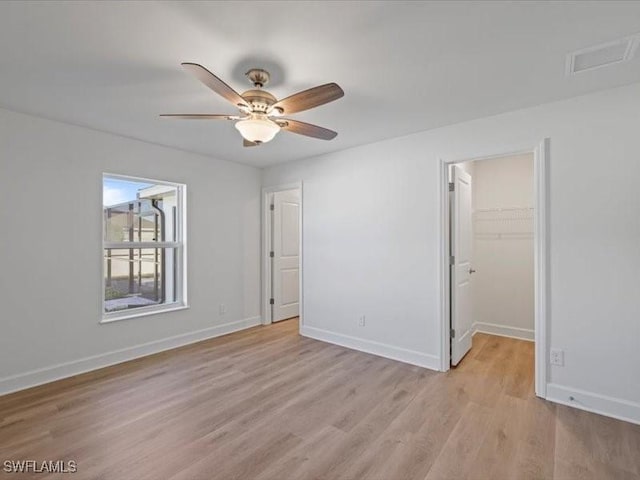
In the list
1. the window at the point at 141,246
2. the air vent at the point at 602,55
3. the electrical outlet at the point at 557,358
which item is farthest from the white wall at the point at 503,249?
the window at the point at 141,246

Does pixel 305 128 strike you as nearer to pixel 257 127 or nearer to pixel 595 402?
pixel 257 127

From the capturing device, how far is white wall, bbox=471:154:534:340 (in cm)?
409

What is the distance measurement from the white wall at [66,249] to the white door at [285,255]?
114cm

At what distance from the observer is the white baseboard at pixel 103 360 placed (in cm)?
274

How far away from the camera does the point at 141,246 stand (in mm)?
3674

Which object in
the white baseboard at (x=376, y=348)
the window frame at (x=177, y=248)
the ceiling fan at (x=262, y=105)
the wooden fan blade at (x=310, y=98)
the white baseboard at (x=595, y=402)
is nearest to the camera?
the wooden fan blade at (x=310, y=98)

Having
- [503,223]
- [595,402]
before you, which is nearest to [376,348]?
[595,402]

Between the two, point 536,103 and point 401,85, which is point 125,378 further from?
point 536,103

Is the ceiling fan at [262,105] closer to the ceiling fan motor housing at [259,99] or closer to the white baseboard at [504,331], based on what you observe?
the ceiling fan motor housing at [259,99]

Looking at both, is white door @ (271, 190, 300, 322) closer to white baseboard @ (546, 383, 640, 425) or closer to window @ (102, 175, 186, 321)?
window @ (102, 175, 186, 321)

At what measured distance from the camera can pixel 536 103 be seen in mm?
2566

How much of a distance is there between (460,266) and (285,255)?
2670 millimetres

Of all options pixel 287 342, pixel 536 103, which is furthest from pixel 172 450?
pixel 536 103

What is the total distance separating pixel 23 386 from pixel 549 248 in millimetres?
4489
